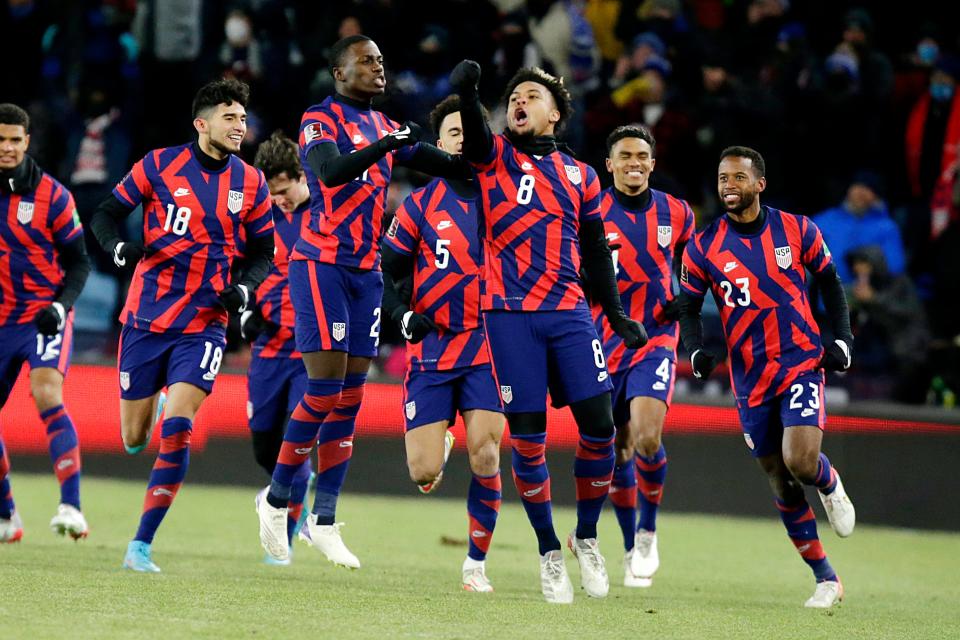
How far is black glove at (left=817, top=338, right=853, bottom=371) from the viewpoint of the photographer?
26.6ft

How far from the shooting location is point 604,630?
6559 mm

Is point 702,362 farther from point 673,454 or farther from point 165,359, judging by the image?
point 673,454

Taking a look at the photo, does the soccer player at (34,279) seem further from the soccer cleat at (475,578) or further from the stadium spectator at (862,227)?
the stadium spectator at (862,227)

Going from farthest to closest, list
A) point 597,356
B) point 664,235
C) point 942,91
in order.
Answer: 1. point 942,91
2. point 664,235
3. point 597,356

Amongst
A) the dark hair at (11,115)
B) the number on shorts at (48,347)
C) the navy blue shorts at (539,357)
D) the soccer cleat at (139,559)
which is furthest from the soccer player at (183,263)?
the navy blue shorts at (539,357)

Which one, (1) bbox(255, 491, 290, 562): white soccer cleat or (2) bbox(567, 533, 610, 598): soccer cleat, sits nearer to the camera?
(2) bbox(567, 533, 610, 598): soccer cleat

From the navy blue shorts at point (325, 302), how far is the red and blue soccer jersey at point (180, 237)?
0.58m

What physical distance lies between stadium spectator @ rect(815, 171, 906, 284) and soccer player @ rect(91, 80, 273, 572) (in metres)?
6.97

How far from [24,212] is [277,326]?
1.72 metres

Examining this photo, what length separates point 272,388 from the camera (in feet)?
32.0

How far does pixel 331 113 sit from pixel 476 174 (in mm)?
1045

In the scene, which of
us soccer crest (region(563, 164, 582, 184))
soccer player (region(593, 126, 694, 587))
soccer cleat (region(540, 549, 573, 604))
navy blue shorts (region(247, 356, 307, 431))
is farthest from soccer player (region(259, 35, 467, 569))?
soccer player (region(593, 126, 694, 587))

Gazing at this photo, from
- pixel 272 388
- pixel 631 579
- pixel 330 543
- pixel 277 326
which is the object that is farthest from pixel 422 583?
pixel 277 326

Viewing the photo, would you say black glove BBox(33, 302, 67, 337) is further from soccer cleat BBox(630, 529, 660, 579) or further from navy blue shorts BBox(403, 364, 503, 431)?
soccer cleat BBox(630, 529, 660, 579)
